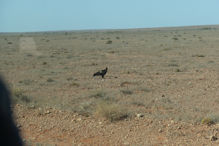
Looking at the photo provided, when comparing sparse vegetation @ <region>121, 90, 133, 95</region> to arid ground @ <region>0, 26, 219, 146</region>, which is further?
sparse vegetation @ <region>121, 90, 133, 95</region>

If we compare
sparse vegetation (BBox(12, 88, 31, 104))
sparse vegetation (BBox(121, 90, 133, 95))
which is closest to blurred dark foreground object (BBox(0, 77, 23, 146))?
sparse vegetation (BBox(12, 88, 31, 104))

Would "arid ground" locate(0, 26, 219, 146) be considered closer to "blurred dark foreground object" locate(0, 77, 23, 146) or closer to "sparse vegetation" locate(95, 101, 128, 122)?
"sparse vegetation" locate(95, 101, 128, 122)

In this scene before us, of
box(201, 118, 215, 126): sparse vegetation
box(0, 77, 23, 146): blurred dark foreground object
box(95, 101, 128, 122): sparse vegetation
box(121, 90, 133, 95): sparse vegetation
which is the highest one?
box(0, 77, 23, 146): blurred dark foreground object

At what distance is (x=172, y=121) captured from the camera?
7.01 m

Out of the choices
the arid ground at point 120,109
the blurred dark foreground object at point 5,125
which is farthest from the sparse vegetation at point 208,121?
the blurred dark foreground object at point 5,125

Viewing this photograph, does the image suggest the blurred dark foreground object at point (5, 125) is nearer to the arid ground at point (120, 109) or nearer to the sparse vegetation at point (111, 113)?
the arid ground at point (120, 109)

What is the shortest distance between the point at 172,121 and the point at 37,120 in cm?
301

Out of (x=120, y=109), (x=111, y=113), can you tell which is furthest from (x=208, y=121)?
(x=111, y=113)

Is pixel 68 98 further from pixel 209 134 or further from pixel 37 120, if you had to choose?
pixel 209 134

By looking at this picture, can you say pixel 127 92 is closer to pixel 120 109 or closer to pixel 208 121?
pixel 120 109

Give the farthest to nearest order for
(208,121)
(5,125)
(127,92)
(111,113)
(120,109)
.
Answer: (127,92), (120,109), (111,113), (208,121), (5,125)

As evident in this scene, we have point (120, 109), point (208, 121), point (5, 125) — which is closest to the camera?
point (5, 125)

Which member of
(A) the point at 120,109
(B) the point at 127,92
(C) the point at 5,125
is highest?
(C) the point at 5,125

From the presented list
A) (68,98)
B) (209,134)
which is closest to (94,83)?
(68,98)
